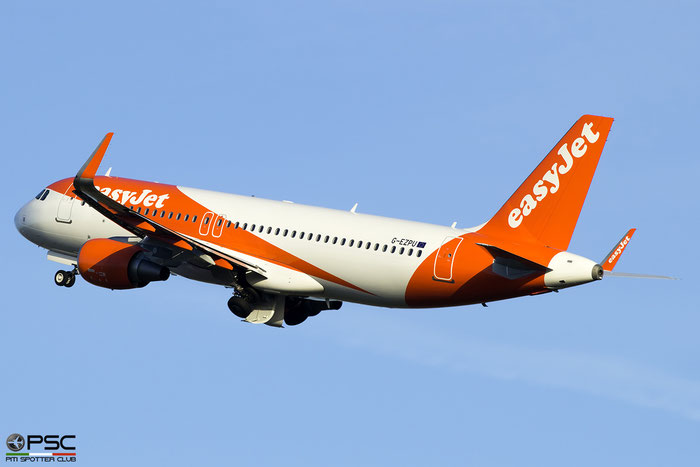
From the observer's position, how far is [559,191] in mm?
45531

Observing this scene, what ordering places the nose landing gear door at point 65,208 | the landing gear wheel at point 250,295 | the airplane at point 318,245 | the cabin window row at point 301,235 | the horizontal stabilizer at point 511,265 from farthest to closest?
1. the nose landing gear door at point 65,208
2. the landing gear wheel at point 250,295
3. the cabin window row at point 301,235
4. the airplane at point 318,245
5. the horizontal stabilizer at point 511,265

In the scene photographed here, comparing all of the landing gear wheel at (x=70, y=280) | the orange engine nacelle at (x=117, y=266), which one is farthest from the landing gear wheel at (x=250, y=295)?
the landing gear wheel at (x=70, y=280)

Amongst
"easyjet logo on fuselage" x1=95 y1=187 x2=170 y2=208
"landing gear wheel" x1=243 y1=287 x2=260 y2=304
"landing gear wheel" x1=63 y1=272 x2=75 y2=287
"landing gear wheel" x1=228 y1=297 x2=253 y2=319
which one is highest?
"easyjet logo on fuselage" x1=95 y1=187 x2=170 y2=208

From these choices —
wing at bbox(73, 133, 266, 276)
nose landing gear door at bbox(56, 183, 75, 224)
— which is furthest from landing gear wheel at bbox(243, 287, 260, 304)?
nose landing gear door at bbox(56, 183, 75, 224)

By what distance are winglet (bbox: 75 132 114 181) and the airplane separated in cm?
4

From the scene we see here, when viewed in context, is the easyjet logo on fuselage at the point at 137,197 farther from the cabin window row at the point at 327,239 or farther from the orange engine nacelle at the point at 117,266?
the cabin window row at the point at 327,239

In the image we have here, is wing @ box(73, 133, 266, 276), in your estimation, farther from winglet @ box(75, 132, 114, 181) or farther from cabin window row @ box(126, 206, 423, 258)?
cabin window row @ box(126, 206, 423, 258)

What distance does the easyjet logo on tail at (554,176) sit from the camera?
45.7 metres

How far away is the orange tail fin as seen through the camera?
149 ft

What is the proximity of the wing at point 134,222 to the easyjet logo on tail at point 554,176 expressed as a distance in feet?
33.2

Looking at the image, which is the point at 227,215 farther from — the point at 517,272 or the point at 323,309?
the point at 517,272

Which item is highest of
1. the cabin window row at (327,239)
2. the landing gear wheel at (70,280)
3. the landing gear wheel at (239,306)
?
the landing gear wheel at (70,280)

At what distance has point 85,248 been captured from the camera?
50312mm

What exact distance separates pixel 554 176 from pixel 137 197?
17.2 metres
